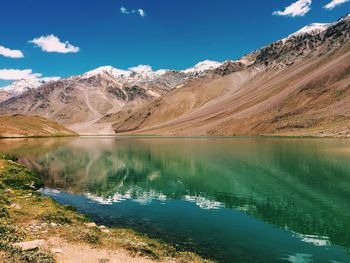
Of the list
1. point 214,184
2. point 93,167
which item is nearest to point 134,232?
point 214,184

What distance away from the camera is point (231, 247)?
24766mm

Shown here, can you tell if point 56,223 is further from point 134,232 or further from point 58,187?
point 58,187

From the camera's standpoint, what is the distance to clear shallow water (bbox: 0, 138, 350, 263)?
25.5 metres

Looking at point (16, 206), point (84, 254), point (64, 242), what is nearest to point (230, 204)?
point (16, 206)

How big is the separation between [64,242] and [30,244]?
2390mm

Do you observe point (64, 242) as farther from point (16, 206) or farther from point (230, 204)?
point (230, 204)

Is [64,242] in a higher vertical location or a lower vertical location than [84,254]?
higher

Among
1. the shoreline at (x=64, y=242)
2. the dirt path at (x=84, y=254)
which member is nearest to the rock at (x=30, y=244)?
the shoreline at (x=64, y=242)

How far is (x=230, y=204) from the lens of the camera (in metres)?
40.1

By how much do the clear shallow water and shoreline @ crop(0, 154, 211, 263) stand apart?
117 inches

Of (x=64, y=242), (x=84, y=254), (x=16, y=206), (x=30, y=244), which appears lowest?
(x=84, y=254)

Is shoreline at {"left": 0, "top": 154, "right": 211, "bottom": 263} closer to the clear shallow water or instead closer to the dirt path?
the dirt path

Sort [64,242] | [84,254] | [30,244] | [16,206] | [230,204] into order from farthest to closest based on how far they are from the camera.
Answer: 1. [230,204]
2. [16,206]
3. [64,242]
4. [84,254]
5. [30,244]

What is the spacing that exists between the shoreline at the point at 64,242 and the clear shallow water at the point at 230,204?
9.79ft
